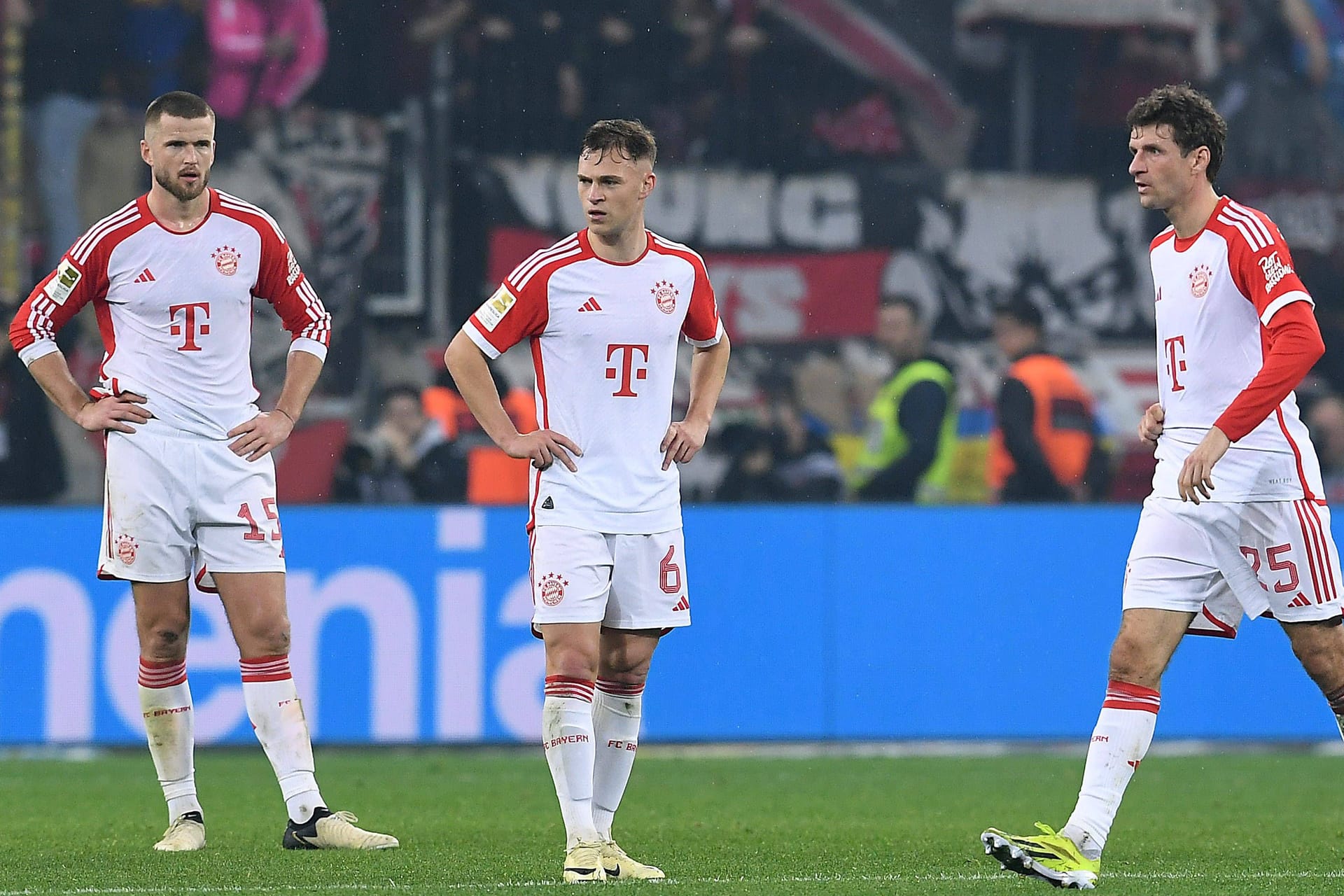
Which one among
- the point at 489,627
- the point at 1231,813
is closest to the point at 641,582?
the point at 1231,813

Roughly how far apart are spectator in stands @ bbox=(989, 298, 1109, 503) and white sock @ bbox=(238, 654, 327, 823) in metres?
4.77

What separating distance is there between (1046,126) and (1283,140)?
4.21ft

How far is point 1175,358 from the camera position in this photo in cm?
570

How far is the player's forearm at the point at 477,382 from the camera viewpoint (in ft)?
19.1

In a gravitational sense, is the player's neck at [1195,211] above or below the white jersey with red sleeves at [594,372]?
above

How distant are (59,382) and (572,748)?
6.39 ft

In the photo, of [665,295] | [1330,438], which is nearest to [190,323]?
[665,295]

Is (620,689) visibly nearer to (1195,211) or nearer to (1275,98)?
(1195,211)

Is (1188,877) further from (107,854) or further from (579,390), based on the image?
(107,854)

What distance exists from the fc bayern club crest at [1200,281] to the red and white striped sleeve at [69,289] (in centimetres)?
301

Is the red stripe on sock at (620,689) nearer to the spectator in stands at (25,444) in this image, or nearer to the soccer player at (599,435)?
the soccer player at (599,435)

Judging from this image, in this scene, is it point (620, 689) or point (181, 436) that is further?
point (181, 436)

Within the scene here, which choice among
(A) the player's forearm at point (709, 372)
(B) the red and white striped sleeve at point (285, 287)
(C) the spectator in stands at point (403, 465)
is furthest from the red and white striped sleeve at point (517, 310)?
(C) the spectator in stands at point (403, 465)

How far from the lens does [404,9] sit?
1144 centimetres
